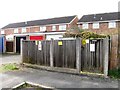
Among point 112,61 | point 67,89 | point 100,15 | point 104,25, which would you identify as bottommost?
point 67,89

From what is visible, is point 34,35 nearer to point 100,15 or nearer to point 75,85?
point 100,15

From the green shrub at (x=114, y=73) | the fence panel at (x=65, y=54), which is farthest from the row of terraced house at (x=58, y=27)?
the green shrub at (x=114, y=73)

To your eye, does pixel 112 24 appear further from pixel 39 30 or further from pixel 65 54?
pixel 65 54

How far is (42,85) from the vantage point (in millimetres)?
8117

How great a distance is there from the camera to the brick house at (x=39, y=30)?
2819cm

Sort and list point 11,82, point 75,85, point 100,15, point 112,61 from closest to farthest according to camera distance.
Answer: point 75,85 < point 11,82 < point 112,61 < point 100,15

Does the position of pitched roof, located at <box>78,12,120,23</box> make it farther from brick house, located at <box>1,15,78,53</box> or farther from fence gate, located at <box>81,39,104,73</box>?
fence gate, located at <box>81,39,104,73</box>

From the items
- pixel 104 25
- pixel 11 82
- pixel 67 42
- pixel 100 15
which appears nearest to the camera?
pixel 11 82

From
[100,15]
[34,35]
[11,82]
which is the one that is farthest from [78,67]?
[100,15]

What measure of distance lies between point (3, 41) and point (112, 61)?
21950 mm

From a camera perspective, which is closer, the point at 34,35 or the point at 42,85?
A: the point at 42,85

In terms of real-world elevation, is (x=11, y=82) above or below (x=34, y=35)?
below

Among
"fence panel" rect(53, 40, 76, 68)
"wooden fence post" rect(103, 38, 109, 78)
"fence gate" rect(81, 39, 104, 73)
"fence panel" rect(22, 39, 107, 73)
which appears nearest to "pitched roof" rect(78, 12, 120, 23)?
"fence panel" rect(22, 39, 107, 73)

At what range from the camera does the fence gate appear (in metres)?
9.75
